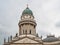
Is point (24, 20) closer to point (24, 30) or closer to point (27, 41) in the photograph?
point (24, 30)

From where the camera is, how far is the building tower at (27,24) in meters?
59.0

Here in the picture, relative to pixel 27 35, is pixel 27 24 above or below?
above

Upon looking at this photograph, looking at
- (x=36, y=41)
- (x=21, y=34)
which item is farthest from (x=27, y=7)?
(x=36, y=41)

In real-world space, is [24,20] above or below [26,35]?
above

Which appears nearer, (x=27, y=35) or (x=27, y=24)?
(x=27, y=35)

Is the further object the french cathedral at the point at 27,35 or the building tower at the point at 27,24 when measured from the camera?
the building tower at the point at 27,24

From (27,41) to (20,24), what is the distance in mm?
7835

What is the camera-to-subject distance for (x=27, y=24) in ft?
196

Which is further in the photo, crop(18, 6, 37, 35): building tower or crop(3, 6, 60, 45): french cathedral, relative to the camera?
crop(18, 6, 37, 35): building tower

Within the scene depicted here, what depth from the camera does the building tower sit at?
59.0 metres

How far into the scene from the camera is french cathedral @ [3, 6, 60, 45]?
5422 centimetres

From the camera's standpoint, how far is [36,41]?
54469mm

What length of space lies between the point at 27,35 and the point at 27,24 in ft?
13.6

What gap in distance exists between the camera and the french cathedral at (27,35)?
5422 cm
